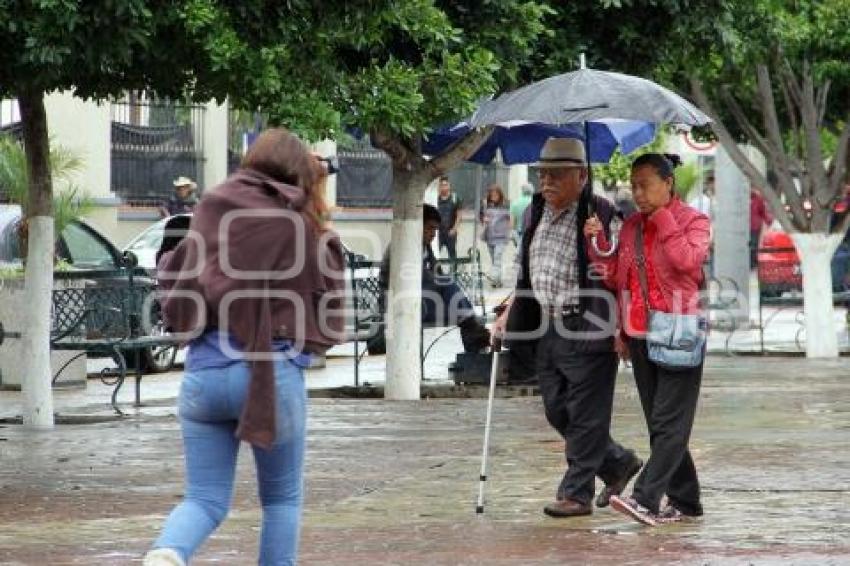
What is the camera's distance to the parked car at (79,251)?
1905 cm

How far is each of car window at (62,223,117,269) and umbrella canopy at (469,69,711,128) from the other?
10426 mm

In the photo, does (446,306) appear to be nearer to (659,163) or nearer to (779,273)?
(779,273)

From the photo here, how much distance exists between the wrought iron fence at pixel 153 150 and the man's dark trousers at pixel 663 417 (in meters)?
25.7

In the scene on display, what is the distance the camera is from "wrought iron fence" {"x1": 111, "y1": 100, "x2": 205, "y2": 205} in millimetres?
35750

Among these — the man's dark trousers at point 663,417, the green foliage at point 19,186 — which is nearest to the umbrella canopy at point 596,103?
the man's dark trousers at point 663,417

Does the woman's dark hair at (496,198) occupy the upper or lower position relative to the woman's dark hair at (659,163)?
upper

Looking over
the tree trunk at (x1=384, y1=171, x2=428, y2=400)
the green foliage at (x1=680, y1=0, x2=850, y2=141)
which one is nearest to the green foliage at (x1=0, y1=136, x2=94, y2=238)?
the tree trunk at (x1=384, y1=171, x2=428, y2=400)

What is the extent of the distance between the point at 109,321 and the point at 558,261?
23.3 feet

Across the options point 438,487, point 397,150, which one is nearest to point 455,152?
point 397,150

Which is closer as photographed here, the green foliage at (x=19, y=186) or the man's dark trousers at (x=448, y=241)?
the green foliage at (x=19, y=186)

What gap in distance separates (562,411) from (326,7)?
2.75 m

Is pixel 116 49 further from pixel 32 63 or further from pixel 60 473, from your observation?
pixel 60 473

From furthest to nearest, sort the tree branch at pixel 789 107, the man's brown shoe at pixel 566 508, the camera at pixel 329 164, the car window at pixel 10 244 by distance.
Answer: the tree branch at pixel 789 107 → the car window at pixel 10 244 → the man's brown shoe at pixel 566 508 → the camera at pixel 329 164

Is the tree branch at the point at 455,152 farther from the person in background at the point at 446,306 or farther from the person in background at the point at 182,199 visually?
the person in background at the point at 182,199
